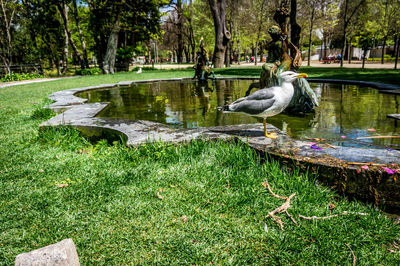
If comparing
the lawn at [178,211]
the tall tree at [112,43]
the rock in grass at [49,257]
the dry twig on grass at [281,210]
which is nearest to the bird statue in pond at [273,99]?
the lawn at [178,211]

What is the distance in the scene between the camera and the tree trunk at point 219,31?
25.5 meters

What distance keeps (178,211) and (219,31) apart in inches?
1035

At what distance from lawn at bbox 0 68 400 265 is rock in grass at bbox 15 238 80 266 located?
0.35 metres

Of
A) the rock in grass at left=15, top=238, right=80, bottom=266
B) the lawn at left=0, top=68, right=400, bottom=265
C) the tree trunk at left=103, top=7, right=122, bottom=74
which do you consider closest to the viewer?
the rock in grass at left=15, top=238, right=80, bottom=266

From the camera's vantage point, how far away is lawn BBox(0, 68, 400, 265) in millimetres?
1932

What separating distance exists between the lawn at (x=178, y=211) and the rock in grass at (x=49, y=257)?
1.14 feet

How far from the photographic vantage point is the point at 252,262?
1.85 meters

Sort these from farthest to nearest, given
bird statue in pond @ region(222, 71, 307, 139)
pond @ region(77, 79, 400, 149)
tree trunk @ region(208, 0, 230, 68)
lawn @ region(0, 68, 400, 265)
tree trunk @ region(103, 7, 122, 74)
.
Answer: tree trunk @ region(208, 0, 230, 68) < tree trunk @ region(103, 7, 122, 74) < pond @ region(77, 79, 400, 149) < bird statue in pond @ region(222, 71, 307, 139) < lawn @ region(0, 68, 400, 265)

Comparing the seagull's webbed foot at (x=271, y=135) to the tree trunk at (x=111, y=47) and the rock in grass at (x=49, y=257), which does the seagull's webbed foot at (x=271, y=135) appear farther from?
the tree trunk at (x=111, y=47)

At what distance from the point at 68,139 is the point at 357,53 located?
6889 centimetres

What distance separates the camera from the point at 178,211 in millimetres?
2373

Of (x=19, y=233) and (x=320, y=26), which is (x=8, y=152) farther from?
(x=320, y=26)

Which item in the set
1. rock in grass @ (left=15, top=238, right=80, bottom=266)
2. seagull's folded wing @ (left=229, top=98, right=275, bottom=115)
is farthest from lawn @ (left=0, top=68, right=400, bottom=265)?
seagull's folded wing @ (left=229, top=98, right=275, bottom=115)

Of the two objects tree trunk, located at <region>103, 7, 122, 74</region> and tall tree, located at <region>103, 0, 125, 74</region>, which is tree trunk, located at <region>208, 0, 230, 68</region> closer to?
tall tree, located at <region>103, 0, 125, 74</region>
